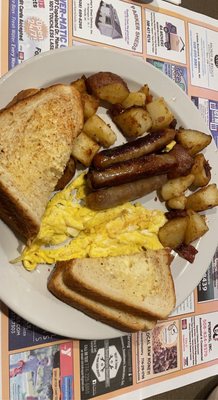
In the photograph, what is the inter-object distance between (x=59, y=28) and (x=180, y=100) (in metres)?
0.56

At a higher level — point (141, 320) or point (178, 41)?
point (178, 41)

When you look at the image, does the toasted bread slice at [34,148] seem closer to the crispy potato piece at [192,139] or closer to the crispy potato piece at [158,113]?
the crispy potato piece at [158,113]

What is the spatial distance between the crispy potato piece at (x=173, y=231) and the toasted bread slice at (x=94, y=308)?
0.30 m

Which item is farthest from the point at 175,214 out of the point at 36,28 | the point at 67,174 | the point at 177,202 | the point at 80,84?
the point at 36,28

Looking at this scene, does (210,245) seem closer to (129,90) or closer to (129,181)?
(129,181)

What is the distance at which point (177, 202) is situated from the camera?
190 cm

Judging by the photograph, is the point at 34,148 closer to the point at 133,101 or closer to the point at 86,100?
the point at 86,100

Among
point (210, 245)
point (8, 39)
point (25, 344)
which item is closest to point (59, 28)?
point (8, 39)

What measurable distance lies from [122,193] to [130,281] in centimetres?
32

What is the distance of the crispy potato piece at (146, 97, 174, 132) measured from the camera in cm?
185

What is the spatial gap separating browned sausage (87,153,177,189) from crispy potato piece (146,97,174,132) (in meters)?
0.12

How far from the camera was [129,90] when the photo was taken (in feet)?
6.20

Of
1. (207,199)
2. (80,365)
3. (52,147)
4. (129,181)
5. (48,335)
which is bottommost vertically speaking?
(80,365)

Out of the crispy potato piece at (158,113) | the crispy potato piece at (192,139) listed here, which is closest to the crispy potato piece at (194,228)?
the crispy potato piece at (192,139)
